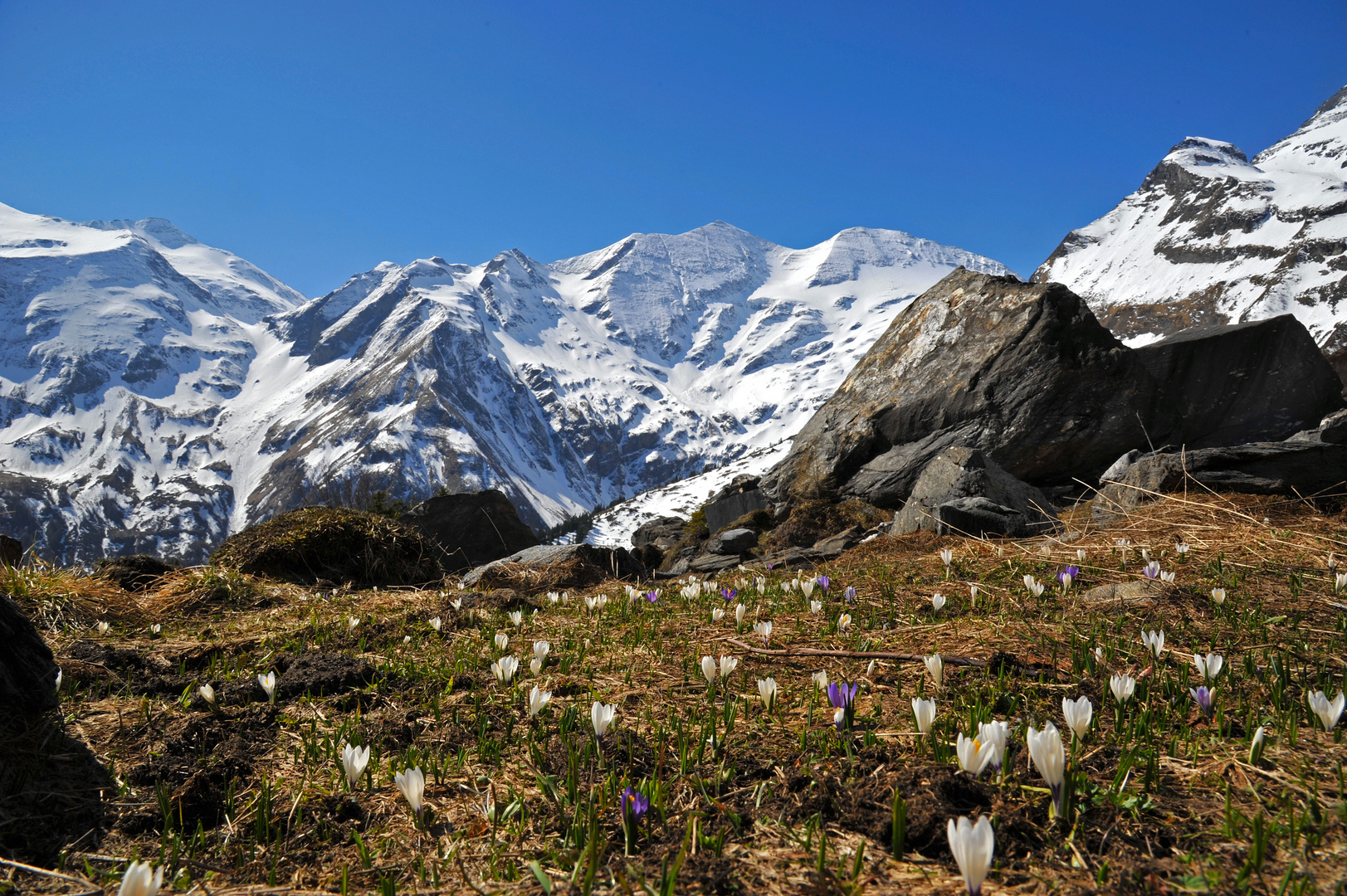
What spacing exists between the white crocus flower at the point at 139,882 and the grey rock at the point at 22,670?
168cm

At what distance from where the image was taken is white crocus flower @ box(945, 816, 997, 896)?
1521 millimetres

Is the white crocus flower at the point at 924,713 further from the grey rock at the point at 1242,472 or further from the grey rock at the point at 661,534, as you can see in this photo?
the grey rock at the point at 661,534

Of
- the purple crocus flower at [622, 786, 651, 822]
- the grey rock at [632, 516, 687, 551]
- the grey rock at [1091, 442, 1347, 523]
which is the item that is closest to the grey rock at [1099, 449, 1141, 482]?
the grey rock at [1091, 442, 1347, 523]

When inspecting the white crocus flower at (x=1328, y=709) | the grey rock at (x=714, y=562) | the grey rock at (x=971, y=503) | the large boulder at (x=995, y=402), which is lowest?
the grey rock at (x=714, y=562)

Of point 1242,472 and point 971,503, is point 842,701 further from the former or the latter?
point 1242,472

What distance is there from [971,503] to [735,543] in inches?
167

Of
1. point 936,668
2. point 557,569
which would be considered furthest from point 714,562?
point 936,668

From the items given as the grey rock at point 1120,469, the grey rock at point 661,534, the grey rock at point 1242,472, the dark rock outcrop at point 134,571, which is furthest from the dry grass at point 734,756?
the grey rock at point 661,534

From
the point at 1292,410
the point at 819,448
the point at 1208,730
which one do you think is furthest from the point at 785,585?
the point at 1292,410

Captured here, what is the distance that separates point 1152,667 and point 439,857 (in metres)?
3.03

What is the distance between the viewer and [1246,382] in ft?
45.2

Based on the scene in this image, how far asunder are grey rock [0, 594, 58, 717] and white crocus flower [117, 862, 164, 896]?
66.2 inches

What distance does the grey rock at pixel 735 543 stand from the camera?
1142cm

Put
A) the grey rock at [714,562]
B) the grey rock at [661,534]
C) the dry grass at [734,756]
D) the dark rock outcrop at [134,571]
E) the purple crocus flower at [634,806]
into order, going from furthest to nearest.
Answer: the grey rock at [661,534], the grey rock at [714,562], the dark rock outcrop at [134,571], the purple crocus flower at [634,806], the dry grass at [734,756]
